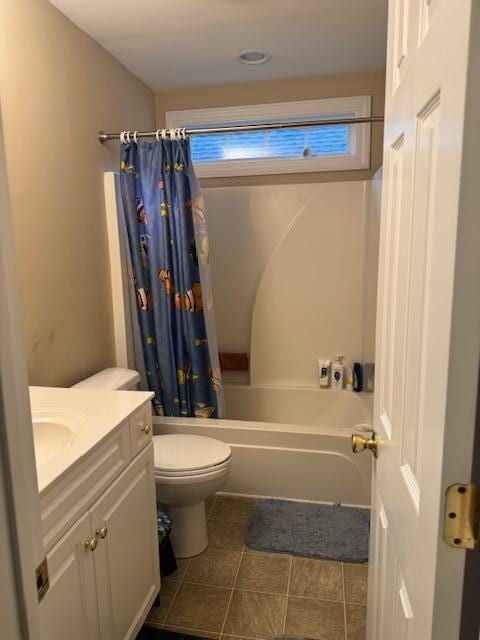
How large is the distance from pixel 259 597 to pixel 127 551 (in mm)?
687

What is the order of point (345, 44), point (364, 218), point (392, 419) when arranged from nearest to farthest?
point (392, 419)
point (345, 44)
point (364, 218)

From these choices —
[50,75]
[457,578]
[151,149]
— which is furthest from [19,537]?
[151,149]

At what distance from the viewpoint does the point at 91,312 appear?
2.29m

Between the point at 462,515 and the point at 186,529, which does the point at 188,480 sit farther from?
the point at 462,515

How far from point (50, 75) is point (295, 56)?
1.40 meters

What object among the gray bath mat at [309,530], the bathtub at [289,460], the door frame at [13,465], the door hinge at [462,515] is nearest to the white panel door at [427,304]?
the door hinge at [462,515]

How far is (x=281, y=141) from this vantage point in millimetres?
3127

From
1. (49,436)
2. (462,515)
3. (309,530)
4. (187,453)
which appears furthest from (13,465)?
(309,530)

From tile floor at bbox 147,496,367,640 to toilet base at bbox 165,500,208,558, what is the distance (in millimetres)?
44

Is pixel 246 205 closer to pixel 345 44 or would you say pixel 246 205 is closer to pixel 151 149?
pixel 151 149

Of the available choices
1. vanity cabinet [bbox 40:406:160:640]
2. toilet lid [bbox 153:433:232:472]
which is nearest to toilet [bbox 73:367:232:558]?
toilet lid [bbox 153:433:232:472]

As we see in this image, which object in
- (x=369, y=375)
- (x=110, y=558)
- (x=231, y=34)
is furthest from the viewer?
(x=369, y=375)

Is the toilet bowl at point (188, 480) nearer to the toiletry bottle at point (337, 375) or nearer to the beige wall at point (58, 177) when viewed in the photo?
the beige wall at point (58, 177)

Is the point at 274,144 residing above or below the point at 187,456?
above
